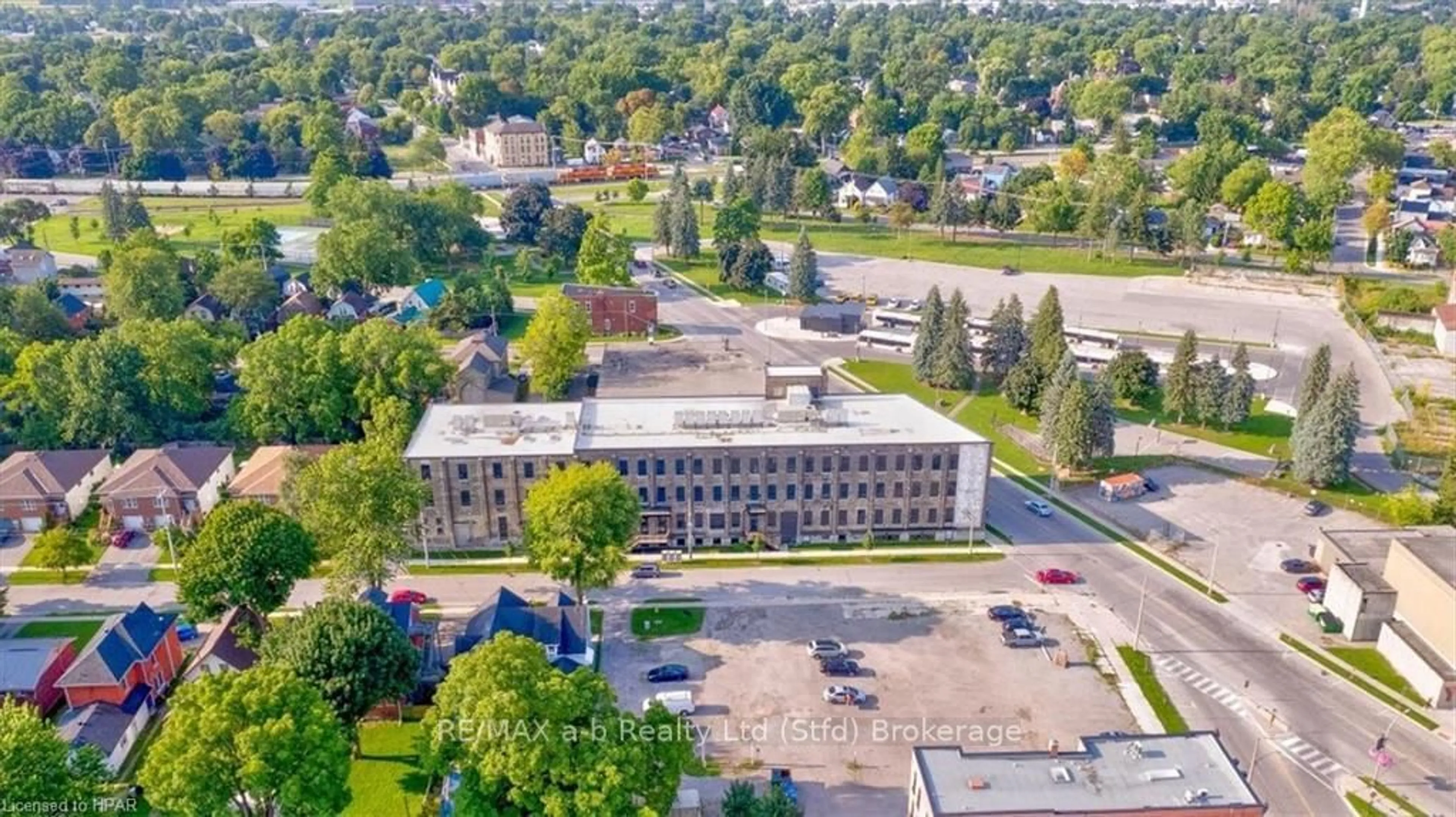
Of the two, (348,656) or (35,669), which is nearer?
(348,656)

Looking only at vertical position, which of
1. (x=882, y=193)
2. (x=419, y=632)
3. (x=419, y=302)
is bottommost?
(x=419, y=632)

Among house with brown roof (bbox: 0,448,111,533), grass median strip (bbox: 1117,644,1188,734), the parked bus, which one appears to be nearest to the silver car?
grass median strip (bbox: 1117,644,1188,734)

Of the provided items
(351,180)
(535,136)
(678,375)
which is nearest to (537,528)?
(678,375)

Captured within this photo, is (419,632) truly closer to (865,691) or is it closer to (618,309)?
(865,691)

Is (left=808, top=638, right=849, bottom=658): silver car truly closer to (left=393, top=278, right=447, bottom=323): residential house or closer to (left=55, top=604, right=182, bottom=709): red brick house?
(left=55, top=604, right=182, bottom=709): red brick house

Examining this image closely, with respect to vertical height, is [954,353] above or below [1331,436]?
above

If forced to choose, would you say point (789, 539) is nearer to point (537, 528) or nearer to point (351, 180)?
point (537, 528)

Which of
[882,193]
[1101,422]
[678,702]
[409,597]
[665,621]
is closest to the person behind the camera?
[678,702]

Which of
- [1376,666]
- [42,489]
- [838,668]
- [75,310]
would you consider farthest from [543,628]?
[75,310]
